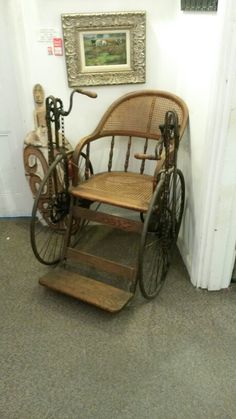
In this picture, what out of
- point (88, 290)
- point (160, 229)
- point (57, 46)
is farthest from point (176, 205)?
point (57, 46)

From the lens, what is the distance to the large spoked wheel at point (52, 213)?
1.84 metres

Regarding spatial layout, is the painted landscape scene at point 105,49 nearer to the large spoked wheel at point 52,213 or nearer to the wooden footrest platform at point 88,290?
the large spoked wheel at point 52,213

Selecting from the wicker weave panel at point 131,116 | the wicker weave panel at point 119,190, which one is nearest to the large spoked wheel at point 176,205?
the wicker weave panel at point 119,190

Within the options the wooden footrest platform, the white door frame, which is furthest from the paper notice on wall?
the wooden footrest platform

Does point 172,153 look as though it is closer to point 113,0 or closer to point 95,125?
point 95,125

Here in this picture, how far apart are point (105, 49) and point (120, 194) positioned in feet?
2.99

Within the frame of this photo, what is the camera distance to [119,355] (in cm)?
156

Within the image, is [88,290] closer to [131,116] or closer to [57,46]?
[131,116]

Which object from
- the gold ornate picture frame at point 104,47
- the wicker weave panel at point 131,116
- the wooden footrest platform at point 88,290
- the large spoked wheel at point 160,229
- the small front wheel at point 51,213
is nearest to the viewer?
the large spoked wheel at point 160,229

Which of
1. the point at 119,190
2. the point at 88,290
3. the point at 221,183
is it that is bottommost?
the point at 88,290

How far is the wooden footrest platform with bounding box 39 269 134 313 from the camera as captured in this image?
5.65 ft

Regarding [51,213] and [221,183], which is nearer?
[221,183]

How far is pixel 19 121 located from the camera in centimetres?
235

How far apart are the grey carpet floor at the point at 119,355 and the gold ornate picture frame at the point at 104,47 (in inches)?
50.3
